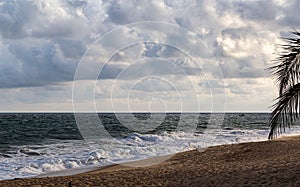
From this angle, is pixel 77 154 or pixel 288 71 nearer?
pixel 288 71

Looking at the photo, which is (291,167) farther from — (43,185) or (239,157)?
(43,185)

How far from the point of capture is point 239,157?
17.8 m

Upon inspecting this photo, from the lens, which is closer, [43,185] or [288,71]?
[288,71]

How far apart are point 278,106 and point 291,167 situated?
3467 mm

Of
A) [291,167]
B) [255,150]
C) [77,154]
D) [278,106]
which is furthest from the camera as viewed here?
[77,154]

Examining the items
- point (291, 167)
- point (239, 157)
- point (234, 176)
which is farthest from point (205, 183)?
point (239, 157)

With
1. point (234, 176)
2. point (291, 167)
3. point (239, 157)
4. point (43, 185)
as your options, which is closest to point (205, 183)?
point (234, 176)

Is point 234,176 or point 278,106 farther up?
point 278,106

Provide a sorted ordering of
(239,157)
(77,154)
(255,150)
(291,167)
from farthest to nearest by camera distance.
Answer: (77,154) → (255,150) → (239,157) → (291,167)

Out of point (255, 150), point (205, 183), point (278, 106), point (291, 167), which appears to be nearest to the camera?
point (278, 106)

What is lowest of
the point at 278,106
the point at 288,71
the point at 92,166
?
the point at 92,166

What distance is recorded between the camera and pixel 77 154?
78.8ft

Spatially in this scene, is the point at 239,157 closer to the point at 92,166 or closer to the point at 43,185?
the point at 92,166

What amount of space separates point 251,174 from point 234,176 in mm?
483
